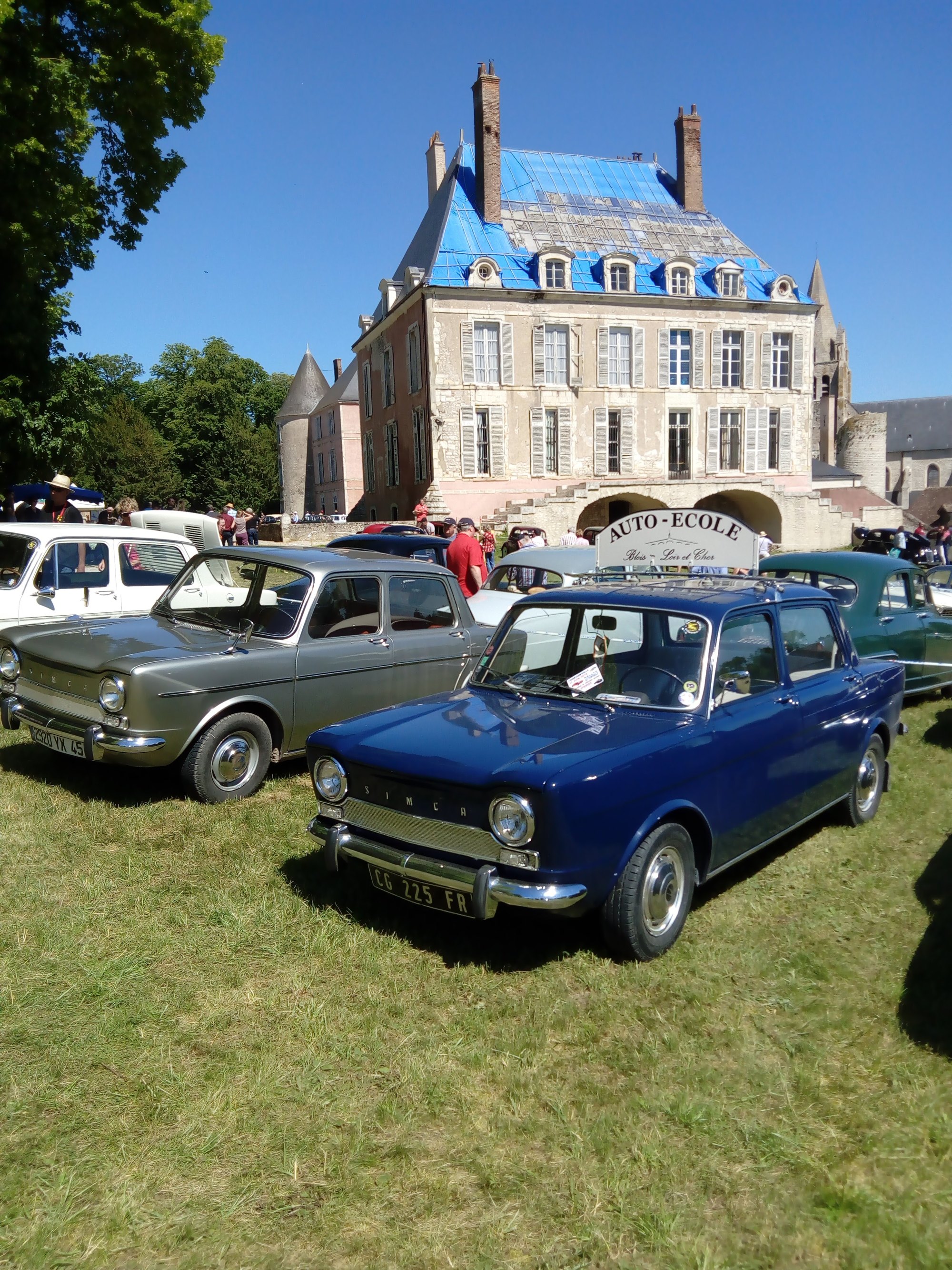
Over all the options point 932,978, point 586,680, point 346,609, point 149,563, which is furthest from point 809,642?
point 149,563

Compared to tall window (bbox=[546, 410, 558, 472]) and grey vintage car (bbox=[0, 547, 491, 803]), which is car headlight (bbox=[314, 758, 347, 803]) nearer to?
grey vintage car (bbox=[0, 547, 491, 803])

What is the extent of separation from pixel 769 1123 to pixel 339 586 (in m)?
4.80

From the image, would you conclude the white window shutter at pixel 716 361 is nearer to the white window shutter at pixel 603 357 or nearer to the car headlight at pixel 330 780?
the white window shutter at pixel 603 357

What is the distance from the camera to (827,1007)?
3.89 meters

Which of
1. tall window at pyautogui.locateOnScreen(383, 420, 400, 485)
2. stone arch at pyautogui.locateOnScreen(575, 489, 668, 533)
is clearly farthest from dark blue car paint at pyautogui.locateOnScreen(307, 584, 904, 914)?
tall window at pyautogui.locateOnScreen(383, 420, 400, 485)

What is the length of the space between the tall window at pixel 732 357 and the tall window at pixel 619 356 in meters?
4.39

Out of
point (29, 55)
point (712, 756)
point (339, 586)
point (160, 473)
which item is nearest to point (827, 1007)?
point (712, 756)

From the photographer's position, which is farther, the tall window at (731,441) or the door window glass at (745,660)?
the tall window at (731,441)

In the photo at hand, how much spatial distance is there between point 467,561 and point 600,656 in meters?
6.49

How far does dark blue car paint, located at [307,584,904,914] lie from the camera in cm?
384

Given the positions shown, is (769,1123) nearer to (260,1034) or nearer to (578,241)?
(260,1034)

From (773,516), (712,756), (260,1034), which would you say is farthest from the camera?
(773,516)

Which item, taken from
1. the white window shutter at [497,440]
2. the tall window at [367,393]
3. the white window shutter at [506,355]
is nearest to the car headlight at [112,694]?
the white window shutter at [497,440]

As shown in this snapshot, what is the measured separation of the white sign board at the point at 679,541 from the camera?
26.0ft
